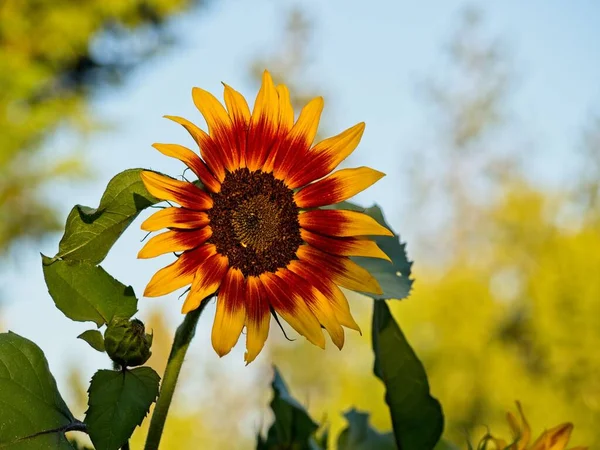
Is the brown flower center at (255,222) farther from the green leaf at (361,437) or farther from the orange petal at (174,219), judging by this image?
the green leaf at (361,437)

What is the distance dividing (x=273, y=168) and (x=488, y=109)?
1066 cm

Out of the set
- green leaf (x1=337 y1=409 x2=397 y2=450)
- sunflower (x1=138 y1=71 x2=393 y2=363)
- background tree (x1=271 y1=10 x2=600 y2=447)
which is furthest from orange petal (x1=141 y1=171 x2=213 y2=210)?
background tree (x1=271 y1=10 x2=600 y2=447)

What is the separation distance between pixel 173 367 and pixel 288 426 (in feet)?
0.63

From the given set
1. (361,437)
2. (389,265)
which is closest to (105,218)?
(389,265)

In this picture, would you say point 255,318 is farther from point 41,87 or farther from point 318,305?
point 41,87

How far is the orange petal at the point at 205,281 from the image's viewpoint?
35cm

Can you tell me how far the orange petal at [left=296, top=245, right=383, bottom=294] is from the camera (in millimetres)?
368

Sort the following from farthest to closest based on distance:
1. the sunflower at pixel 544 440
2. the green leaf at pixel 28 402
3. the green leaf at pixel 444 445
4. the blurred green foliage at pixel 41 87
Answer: the blurred green foliage at pixel 41 87 → the green leaf at pixel 444 445 → the sunflower at pixel 544 440 → the green leaf at pixel 28 402

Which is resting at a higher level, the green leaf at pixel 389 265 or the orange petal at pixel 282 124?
the orange petal at pixel 282 124

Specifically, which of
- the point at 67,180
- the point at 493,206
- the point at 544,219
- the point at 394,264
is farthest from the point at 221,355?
the point at 493,206

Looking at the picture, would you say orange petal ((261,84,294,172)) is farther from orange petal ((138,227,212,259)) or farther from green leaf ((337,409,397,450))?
green leaf ((337,409,397,450))

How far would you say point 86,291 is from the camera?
0.38 meters

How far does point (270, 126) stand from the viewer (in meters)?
0.39

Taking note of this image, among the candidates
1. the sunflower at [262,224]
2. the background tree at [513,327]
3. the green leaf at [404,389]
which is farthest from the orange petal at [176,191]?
the background tree at [513,327]
